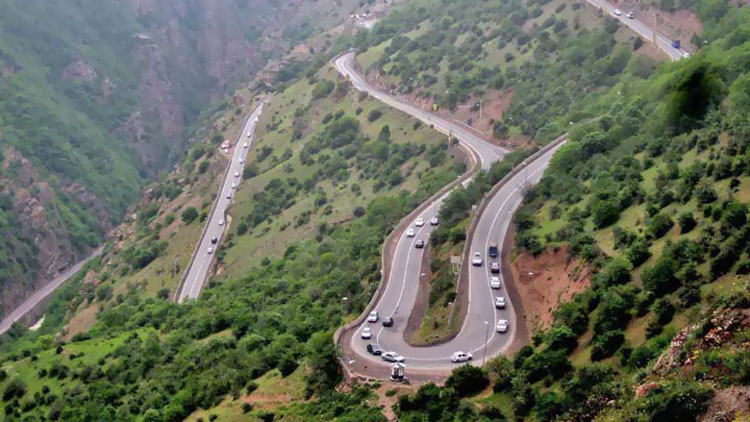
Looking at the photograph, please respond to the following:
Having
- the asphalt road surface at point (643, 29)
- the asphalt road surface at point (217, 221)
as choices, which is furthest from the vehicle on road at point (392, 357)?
the asphalt road surface at point (643, 29)

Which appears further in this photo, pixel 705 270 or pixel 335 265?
pixel 335 265

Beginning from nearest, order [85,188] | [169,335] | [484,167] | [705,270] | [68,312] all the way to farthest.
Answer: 1. [705,270]
2. [169,335]
3. [484,167]
4. [68,312]
5. [85,188]

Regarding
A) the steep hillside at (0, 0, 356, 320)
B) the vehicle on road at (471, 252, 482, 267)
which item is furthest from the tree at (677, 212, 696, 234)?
the steep hillside at (0, 0, 356, 320)

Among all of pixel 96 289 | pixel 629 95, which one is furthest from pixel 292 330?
pixel 96 289

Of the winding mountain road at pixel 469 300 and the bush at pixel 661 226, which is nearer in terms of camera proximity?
the bush at pixel 661 226

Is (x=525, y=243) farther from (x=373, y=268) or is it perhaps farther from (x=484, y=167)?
(x=484, y=167)

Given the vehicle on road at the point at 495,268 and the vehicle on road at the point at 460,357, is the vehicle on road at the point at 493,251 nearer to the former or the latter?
the vehicle on road at the point at 495,268

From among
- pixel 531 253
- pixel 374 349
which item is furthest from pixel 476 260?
pixel 374 349

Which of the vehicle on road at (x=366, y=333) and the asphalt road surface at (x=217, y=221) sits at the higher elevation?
the vehicle on road at (x=366, y=333)
